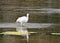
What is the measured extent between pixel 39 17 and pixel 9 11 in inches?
27.3

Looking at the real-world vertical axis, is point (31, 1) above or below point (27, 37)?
above

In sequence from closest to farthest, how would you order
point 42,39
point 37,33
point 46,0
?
point 42,39 < point 37,33 < point 46,0

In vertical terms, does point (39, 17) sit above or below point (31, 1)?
below

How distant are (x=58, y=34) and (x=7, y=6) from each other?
1.86 m

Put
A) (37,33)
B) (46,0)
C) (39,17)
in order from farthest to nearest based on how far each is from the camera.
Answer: (46,0)
(39,17)
(37,33)

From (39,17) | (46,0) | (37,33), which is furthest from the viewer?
(46,0)

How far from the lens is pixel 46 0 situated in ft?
14.1

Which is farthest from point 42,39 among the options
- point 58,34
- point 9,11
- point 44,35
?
point 9,11

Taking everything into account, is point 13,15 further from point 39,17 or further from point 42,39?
point 42,39

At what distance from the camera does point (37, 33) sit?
270cm

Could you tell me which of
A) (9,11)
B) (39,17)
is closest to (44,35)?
(39,17)

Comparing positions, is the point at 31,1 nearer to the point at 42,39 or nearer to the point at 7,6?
the point at 7,6

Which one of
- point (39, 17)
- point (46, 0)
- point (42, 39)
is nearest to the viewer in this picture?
point (42, 39)

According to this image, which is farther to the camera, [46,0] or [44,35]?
[46,0]
